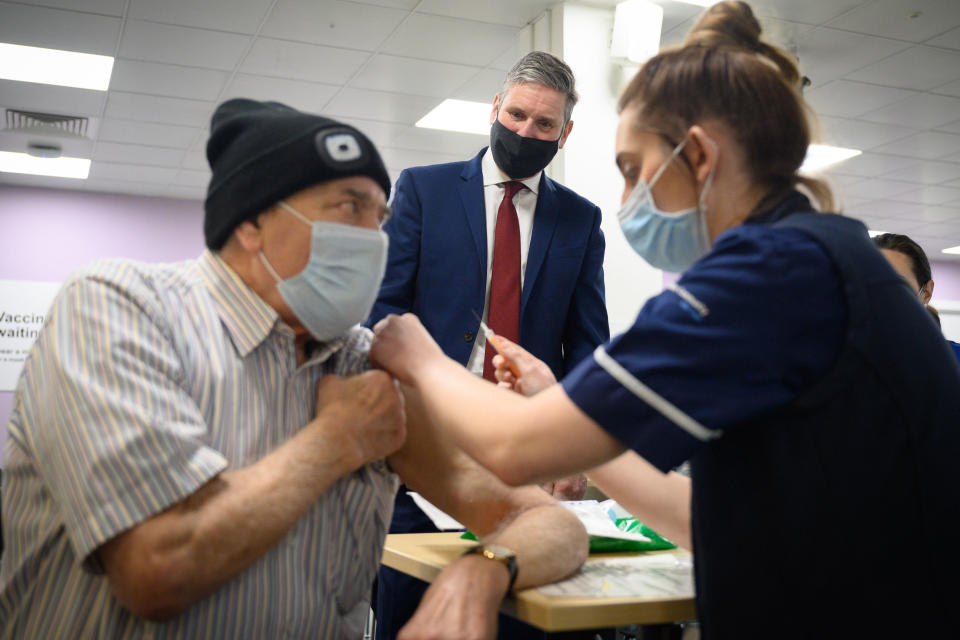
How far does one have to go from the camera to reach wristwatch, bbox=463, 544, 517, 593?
1182 millimetres

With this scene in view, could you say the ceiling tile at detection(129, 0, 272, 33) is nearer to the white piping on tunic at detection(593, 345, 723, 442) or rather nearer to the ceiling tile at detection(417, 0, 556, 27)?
the ceiling tile at detection(417, 0, 556, 27)

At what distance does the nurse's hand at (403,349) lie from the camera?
4.29 ft

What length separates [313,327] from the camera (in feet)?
4.43

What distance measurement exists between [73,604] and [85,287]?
1.37 feet

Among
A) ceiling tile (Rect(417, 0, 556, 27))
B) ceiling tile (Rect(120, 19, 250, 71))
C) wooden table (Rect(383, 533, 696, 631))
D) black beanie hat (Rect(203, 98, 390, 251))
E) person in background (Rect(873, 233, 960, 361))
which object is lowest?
wooden table (Rect(383, 533, 696, 631))

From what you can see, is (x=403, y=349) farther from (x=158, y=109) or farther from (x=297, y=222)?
(x=158, y=109)

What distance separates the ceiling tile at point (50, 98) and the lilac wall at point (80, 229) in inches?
84.1

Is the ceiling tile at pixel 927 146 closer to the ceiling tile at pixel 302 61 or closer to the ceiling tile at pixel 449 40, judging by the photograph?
the ceiling tile at pixel 449 40

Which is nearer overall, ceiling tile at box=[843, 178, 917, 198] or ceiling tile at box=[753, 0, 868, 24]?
ceiling tile at box=[753, 0, 868, 24]

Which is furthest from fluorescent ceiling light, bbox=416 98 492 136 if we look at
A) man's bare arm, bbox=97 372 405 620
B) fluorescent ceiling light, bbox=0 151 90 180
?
man's bare arm, bbox=97 372 405 620

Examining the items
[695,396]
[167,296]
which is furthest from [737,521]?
[167,296]

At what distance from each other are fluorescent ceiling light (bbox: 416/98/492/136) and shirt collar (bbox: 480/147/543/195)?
137 inches

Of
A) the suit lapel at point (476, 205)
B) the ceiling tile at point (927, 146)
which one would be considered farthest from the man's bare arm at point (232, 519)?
the ceiling tile at point (927, 146)

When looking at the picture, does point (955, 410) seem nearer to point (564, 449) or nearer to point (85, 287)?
point (564, 449)
